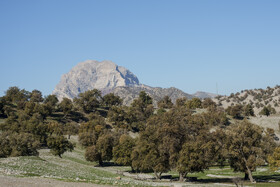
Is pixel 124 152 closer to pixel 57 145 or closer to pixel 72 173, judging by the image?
pixel 57 145

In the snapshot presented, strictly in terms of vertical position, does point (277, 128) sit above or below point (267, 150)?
above

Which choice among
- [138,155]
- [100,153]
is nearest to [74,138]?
[100,153]

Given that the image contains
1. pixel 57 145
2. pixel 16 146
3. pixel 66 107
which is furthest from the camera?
pixel 66 107

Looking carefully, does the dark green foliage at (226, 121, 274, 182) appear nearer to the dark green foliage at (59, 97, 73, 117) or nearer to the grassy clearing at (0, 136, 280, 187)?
the grassy clearing at (0, 136, 280, 187)

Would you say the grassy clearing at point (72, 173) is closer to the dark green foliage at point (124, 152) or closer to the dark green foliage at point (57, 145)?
the dark green foliage at point (57, 145)

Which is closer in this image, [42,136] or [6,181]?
[6,181]

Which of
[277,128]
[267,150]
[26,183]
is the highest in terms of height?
[277,128]

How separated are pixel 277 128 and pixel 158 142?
125m

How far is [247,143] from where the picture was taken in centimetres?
6850

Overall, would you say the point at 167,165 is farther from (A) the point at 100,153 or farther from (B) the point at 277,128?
(B) the point at 277,128

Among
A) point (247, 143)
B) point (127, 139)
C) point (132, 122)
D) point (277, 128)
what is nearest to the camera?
point (247, 143)

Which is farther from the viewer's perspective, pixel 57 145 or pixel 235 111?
pixel 235 111

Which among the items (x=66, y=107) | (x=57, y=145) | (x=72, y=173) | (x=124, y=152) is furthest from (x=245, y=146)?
(x=66, y=107)

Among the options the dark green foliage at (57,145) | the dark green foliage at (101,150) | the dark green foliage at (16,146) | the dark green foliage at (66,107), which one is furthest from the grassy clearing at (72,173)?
the dark green foliage at (66,107)
